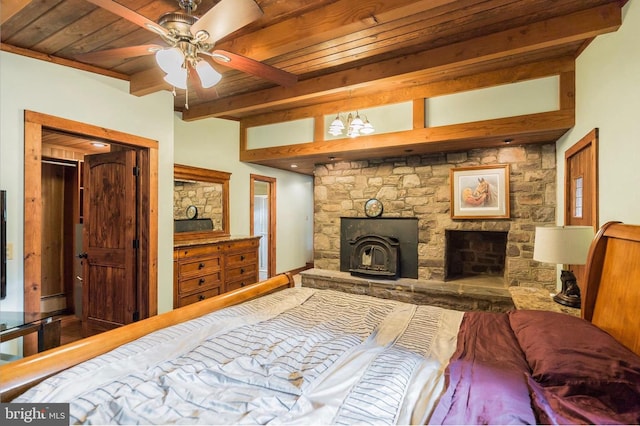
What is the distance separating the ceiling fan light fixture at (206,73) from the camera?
2.02 m

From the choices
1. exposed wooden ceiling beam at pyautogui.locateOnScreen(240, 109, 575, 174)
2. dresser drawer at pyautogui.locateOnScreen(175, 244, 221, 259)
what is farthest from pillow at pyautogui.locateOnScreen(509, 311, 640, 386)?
dresser drawer at pyautogui.locateOnScreen(175, 244, 221, 259)

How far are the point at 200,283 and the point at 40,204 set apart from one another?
188 cm

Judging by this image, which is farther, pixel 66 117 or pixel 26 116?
pixel 66 117

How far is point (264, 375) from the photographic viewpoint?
4.00ft

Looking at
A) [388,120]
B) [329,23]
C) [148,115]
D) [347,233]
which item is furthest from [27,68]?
[347,233]

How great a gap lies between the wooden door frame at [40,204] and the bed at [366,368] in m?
1.46

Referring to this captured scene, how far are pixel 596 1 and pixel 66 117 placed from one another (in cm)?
402

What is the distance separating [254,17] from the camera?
61.9 inches

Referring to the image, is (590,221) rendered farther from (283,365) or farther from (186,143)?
(186,143)

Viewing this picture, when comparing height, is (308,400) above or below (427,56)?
below

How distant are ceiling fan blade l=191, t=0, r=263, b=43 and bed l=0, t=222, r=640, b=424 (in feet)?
5.22

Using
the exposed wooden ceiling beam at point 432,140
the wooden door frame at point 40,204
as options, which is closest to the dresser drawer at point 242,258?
the wooden door frame at point 40,204

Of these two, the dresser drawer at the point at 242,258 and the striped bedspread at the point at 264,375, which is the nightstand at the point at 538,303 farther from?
the dresser drawer at the point at 242,258

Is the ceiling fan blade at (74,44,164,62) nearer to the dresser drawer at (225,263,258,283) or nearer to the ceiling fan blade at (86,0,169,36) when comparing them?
the ceiling fan blade at (86,0,169,36)
